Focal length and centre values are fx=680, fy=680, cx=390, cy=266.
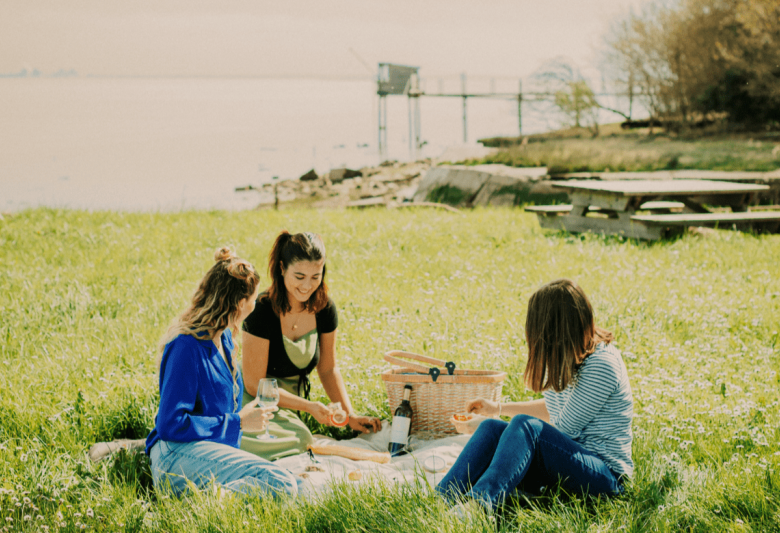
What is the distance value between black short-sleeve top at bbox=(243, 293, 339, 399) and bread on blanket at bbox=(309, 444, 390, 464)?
60 centimetres

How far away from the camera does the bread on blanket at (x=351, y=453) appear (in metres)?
4.35

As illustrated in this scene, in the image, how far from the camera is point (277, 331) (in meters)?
4.76

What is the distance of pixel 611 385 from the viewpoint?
11.4ft

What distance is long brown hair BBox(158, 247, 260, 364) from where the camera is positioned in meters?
3.66

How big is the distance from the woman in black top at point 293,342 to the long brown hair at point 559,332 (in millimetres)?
1515

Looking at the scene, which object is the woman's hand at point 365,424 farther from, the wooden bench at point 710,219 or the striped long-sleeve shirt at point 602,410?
the wooden bench at point 710,219

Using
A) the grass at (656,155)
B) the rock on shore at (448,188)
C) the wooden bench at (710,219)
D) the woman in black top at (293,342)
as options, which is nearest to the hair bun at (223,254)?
the woman in black top at (293,342)

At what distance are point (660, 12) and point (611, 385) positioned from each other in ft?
91.3

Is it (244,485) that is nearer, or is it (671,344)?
(244,485)

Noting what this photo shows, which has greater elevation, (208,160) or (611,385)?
(208,160)

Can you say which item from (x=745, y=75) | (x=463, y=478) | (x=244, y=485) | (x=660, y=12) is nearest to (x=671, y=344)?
(x=463, y=478)

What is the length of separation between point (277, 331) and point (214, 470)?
1328mm

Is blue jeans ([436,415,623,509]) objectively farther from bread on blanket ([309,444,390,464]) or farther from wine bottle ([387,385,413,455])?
wine bottle ([387,385,413,455])

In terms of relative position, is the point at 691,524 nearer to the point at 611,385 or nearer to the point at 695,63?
the point at 611,385
